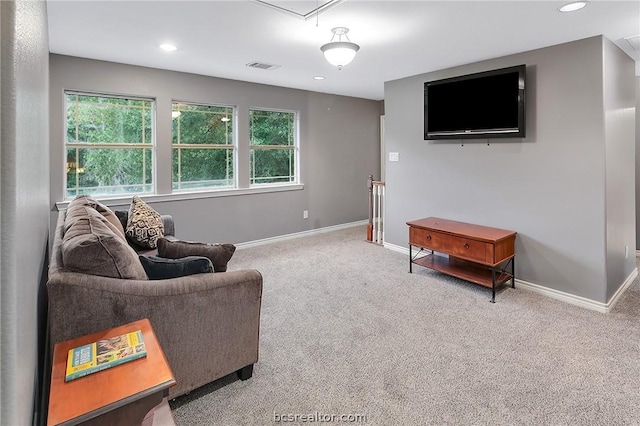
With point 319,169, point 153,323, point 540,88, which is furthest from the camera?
point 319,169

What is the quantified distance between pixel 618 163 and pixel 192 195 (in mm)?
4677

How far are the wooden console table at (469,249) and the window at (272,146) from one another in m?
2.53

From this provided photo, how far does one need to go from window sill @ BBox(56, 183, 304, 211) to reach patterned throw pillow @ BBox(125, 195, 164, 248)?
28.2 inches

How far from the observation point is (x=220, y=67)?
441 cm

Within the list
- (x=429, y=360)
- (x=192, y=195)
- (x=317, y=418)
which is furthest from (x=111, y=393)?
(x=192, y=195)

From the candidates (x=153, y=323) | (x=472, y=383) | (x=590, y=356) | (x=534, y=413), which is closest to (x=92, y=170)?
(x=153, y=323)

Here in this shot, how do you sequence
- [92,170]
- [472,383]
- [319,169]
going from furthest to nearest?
[319,169], [92,170], [472,383]

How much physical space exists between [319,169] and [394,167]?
159cm

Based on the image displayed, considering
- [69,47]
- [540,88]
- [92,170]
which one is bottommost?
[92,170]

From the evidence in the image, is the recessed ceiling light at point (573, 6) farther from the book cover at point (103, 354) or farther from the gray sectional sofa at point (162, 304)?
the book cover at point (103, 354)

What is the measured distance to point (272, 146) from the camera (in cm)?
576

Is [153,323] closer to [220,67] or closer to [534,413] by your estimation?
[534,413]

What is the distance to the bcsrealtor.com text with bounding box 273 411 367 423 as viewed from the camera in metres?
1.91

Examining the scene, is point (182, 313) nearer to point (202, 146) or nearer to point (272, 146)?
point (202, 146)
